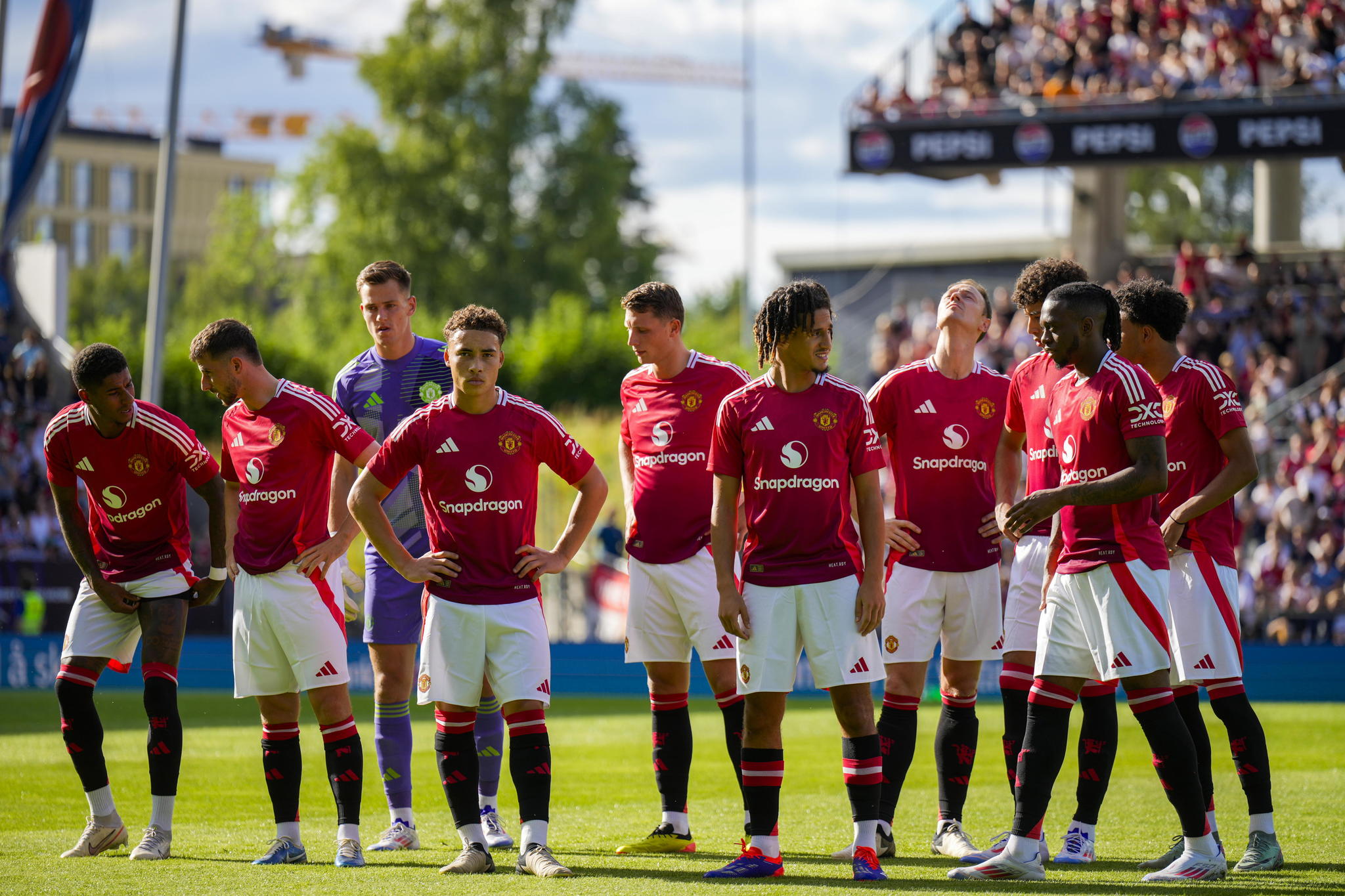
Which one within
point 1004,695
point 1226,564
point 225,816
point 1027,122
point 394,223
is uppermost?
point 394,223

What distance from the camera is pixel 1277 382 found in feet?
75.7

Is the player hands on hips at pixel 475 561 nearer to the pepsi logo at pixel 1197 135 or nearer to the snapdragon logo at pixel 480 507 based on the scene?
the snapdragon logo at pixel 480 507

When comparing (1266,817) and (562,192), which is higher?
(562,192)

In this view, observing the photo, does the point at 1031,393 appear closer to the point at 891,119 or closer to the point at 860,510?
the point at 860,510

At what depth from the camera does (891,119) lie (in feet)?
88.4

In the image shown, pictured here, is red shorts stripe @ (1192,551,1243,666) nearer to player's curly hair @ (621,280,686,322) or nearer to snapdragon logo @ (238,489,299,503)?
player's curly hair @ (621,280,686,322)

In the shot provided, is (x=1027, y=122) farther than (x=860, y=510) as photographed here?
Yes

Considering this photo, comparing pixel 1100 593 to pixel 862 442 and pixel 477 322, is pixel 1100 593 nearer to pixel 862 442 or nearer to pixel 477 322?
pixel 862 442

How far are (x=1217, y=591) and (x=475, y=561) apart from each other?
11.3ft

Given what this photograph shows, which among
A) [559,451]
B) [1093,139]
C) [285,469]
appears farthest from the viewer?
[1093,139]

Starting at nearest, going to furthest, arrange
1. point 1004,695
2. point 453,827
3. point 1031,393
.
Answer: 1. point 1031,393
2. point 1004,695
3. point 453,827

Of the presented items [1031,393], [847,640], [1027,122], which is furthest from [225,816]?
[1027,122]

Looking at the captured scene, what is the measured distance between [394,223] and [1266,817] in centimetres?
4295

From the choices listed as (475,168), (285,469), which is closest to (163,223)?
(285,469)
